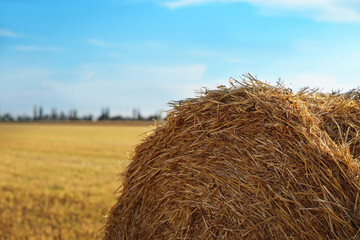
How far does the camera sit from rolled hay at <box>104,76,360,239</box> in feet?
8.33

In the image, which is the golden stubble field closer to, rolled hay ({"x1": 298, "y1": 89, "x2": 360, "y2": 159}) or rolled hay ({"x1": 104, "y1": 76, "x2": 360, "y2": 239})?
rolled hay ({"x1": 104, "y1": 76, "x2": 360, "y2": 239})

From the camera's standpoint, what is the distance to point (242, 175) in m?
2.96

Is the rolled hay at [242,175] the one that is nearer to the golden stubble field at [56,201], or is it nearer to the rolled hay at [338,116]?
the rolled hay at [338,116]

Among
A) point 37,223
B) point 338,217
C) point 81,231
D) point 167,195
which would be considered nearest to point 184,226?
point 167,195

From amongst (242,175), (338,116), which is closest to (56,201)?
(242,175)

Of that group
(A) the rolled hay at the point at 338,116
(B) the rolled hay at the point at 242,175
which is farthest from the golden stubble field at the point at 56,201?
(A) the rolled hay at the point at 338,116

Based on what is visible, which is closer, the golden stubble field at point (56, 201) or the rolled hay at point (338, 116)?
the rolled hay at point (338, 116)

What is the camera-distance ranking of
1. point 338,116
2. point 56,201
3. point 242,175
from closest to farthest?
point 242,175 < point 338,116 < point 56,201

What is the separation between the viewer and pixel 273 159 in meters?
2.79

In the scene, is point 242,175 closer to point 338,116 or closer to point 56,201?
point 338,116

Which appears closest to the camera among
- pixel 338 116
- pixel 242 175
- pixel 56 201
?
pixel 242 175

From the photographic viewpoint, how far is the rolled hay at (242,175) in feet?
8.33

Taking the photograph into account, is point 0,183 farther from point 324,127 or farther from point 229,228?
point 324,127

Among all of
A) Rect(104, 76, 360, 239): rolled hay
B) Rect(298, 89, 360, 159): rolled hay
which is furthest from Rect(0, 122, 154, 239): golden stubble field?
Rect(298, 89, 360, 159): rolled hay
